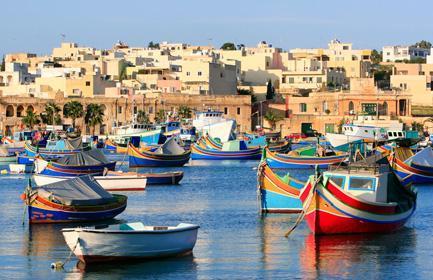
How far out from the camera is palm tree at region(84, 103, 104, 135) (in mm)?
104250

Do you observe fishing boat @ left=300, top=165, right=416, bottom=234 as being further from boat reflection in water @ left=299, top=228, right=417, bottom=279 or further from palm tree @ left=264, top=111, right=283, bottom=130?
palm tree @ left=264, top=111, right=283, bottom=130

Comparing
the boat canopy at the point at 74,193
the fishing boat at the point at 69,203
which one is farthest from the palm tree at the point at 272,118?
the boat canopy at the point at 74,193

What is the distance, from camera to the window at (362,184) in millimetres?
33809

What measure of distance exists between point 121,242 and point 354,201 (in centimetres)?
739

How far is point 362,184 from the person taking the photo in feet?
111

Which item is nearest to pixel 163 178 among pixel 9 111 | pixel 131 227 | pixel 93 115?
pixel 131 227

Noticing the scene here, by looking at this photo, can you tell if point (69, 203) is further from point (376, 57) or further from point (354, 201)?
point (376, 57)

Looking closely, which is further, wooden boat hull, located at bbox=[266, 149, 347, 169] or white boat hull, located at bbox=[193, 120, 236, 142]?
white boat hull, located at bbox=[193, 120, 236, 142]

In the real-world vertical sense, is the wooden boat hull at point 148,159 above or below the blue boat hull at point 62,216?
below

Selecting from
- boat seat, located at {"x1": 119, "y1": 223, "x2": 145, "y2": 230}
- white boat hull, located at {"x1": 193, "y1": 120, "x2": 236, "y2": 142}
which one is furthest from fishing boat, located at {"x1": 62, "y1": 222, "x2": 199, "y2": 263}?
white boat hull, located at {"x1": 193, "y1": 120, "x2": 236, "y2": 142}

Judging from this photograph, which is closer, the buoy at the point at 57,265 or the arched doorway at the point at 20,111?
the buoy at the point at 57,265

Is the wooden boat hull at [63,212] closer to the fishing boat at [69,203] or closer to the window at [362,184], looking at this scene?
the fishing boat at [69,203]

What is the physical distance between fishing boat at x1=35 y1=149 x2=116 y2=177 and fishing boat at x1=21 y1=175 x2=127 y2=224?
16.2 meters

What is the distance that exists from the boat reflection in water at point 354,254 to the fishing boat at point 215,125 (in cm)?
5150
